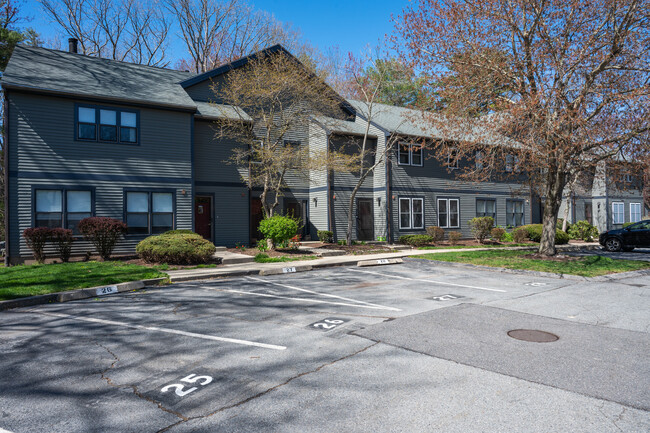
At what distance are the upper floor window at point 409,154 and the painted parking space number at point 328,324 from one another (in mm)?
17750

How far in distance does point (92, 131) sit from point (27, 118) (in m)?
2.11

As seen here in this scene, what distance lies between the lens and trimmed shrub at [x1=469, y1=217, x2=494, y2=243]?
23.9 metres

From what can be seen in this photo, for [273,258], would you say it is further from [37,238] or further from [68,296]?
[37,238]

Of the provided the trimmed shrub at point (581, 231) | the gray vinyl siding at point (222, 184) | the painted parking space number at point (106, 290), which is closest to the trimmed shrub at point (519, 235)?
the trimmed shrub at point (581, 231)

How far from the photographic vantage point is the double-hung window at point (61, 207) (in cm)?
1522

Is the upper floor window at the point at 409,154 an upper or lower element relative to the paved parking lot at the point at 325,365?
upper

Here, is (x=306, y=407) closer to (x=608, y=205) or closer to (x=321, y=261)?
(x=321, y=261)

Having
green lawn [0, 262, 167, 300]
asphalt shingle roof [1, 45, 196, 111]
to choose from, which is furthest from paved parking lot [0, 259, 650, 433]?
asphalt shingle roof [1, 45, 196, 111]

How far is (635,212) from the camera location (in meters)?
34.8

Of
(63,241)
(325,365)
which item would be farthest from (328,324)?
(63,241)

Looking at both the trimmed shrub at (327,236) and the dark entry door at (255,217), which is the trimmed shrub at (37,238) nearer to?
the dark entry door at (255,217)

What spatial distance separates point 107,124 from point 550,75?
17229mm

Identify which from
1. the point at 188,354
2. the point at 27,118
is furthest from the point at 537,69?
the point at 27,118

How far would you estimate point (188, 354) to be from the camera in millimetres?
5004
